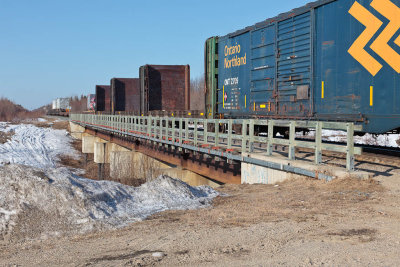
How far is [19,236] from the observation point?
6.36m

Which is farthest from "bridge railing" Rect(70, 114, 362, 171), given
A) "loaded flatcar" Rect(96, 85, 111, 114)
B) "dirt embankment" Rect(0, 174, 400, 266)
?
"loaded flatcar" Rect(96, 85, 111, 114)

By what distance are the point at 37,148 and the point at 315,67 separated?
33427 millimetres

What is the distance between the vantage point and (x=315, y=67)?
12.6 m

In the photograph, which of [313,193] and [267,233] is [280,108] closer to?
[313,193]

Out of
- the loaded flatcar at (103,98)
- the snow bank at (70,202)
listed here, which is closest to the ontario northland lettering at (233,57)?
the snow bank at (70,202)

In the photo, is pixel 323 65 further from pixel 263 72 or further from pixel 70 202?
pixel 70 202

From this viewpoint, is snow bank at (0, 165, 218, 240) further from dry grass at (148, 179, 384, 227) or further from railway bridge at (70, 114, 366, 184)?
railway bridge at (70, 114, 366, 184)

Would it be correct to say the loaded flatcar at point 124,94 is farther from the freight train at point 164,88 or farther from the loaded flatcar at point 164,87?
the loaded flatcar at point 164,87

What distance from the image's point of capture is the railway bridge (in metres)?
8.91

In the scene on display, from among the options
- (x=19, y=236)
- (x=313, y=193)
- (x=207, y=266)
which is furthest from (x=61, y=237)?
(x=313, y=193)

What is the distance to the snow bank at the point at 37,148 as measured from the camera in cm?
3209

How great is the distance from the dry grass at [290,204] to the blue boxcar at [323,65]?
3228 millimetres

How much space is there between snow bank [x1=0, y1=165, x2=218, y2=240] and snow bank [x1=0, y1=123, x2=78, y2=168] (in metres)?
21.9

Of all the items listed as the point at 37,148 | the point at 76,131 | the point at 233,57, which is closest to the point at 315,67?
the point at 233,57
